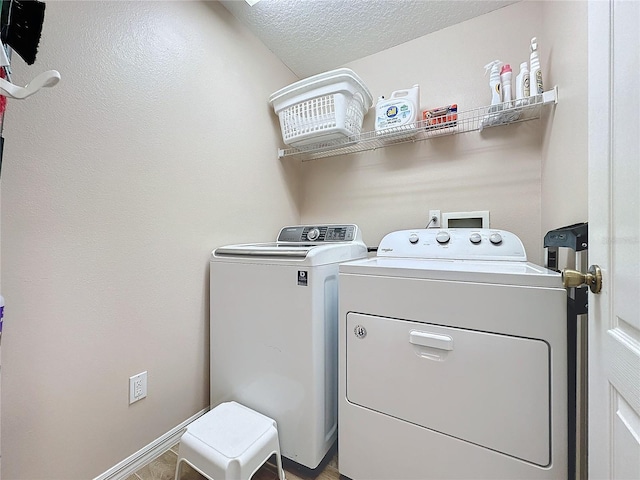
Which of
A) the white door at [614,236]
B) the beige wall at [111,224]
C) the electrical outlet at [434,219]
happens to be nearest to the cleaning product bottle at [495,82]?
the electrical outlet at [434,219]

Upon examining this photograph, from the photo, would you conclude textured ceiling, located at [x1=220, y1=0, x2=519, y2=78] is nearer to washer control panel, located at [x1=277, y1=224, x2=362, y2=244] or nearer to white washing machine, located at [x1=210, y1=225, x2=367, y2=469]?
washer control panel, located at [x1=277, y1=224, x2=362, y2=244]

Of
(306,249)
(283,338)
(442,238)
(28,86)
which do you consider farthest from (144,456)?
(442,238)

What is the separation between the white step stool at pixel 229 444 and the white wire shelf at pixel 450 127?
5.51 ft

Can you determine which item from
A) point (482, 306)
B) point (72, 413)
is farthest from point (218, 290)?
point (482, 306)

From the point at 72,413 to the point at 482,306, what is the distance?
1.56m

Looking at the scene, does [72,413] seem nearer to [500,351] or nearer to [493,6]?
[500,351]

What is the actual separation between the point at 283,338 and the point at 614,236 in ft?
3.78

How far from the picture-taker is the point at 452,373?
3.10 feet

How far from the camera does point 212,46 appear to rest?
5.17ft

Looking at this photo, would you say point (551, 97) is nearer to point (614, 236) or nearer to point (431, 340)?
point (614, 236)

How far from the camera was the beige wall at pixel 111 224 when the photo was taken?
0.93 meters

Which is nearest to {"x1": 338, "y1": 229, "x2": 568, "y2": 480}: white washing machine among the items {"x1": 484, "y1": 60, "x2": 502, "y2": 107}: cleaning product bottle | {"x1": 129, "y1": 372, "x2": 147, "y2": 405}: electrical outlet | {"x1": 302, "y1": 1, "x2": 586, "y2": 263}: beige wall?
{"x1": 302, "y1": 1, "x2": 586, "y2": 263}: beige wall

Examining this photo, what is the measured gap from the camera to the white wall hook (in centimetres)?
57

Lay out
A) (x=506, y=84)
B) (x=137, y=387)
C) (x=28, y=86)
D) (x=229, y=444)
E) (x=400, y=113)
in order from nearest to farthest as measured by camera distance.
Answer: (x=28, y=86) < (x=229, y=444) < (x=137, y=387) < (x=506, y=84) < (x=400, y=113)
